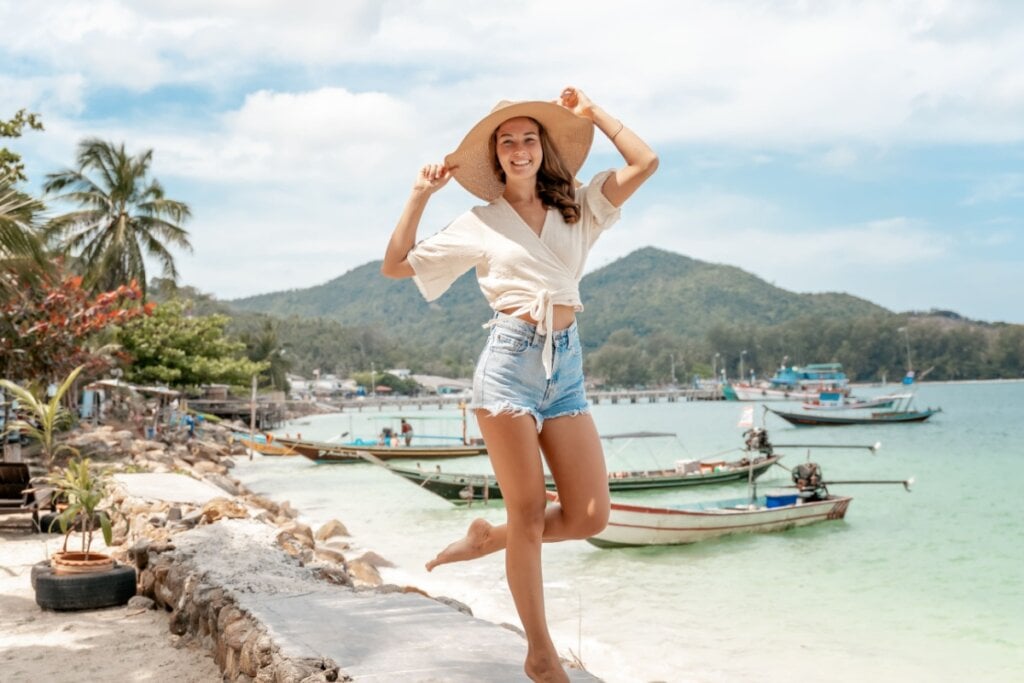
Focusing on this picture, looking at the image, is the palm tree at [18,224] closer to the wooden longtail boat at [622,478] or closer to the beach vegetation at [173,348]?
the wooden longtail boat at [622,478]

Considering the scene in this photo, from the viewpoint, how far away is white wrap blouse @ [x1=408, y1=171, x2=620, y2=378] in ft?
9.43

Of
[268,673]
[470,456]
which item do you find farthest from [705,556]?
[470,456]

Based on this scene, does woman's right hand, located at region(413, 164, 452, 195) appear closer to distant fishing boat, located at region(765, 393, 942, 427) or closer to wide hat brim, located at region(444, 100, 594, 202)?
wide hat brim, located at region(444, 100, 594, 202)

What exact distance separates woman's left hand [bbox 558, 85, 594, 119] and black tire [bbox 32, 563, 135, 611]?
4.28 meters

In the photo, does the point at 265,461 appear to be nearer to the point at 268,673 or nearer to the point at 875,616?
the point at 875,616

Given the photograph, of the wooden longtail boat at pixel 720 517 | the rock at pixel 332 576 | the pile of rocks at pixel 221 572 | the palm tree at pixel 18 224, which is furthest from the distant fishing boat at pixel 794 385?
the rock at pixel 332 576

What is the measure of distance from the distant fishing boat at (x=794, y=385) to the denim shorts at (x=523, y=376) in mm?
106143

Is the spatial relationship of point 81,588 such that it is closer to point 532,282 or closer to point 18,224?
point 532,282

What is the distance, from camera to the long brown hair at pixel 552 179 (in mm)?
3031

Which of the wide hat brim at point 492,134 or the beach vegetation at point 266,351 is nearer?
the wide hat brim at point 492,134

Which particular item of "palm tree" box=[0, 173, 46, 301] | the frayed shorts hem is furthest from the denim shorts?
Result: "palm tree" box=[0, 173, 46, 301]

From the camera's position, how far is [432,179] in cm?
303

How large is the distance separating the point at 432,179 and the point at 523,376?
74cm

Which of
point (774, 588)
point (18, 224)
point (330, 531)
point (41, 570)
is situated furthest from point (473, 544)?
point (330, 531)
